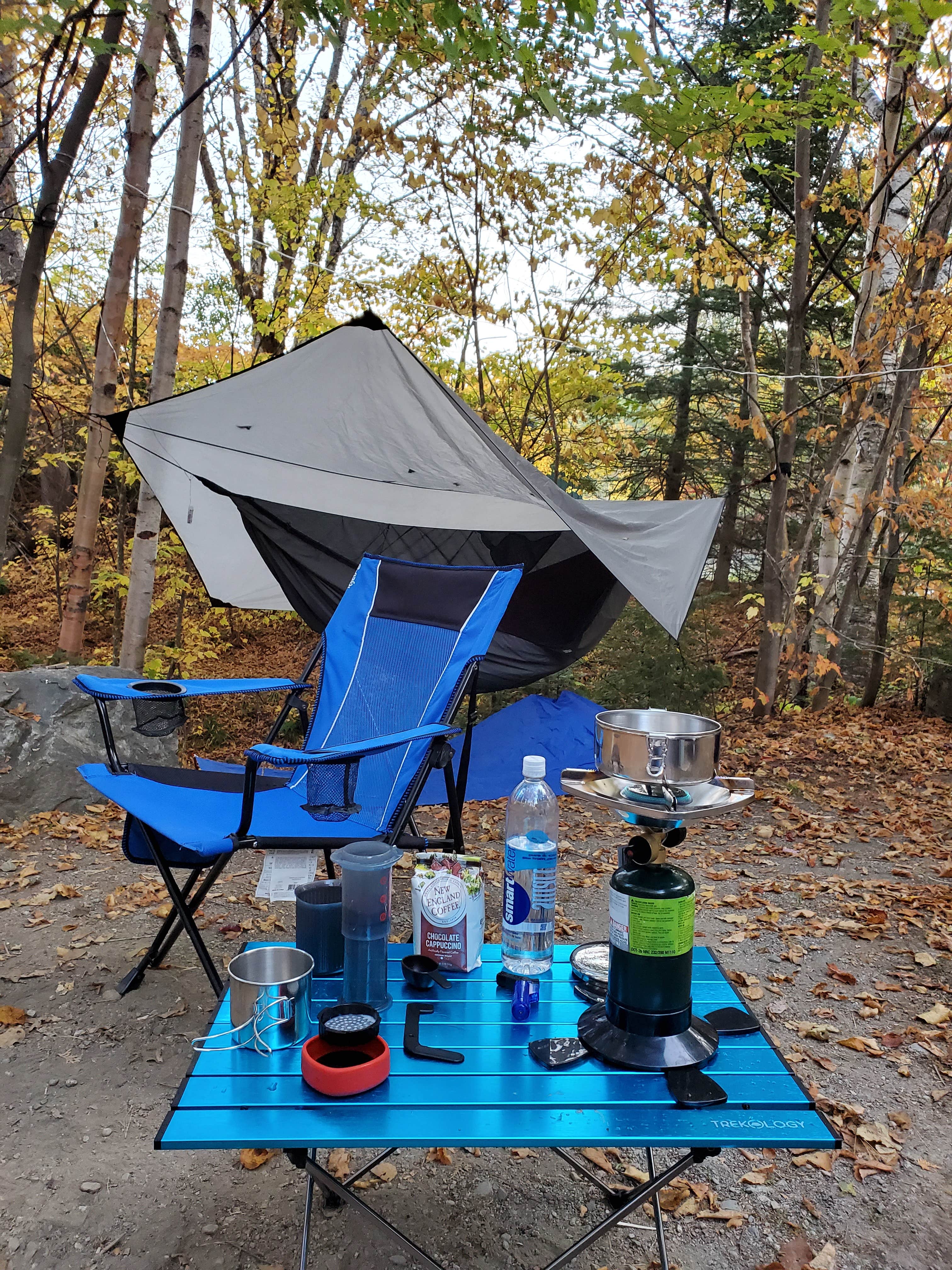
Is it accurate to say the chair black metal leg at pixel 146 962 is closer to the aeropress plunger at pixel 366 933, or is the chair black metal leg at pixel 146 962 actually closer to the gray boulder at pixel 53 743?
the aeropress plunger at pixel 366 933

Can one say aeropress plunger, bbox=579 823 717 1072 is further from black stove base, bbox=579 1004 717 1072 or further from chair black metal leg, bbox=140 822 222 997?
chair black metal leg, bbox=140 822 222 997

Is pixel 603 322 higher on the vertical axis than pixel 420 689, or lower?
higher

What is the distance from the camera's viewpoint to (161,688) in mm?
2078

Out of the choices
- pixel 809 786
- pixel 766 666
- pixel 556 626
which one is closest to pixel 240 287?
pixel 556 626

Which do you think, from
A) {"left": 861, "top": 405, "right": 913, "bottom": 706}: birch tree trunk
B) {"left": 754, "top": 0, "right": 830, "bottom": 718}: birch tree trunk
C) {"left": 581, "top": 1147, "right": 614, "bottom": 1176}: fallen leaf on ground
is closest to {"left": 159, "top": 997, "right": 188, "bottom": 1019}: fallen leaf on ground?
{"left": 581, "top": 1147, "right": 614, "bottom": 1176}: fallen leaf on ground

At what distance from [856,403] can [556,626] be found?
7.43 ft

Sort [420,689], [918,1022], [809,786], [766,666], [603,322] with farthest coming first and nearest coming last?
[603,322] → [766,666] → [809,786] → [420,689] → [918,1022]

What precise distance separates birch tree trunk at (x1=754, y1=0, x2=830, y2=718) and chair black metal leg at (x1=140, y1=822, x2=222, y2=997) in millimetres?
3795

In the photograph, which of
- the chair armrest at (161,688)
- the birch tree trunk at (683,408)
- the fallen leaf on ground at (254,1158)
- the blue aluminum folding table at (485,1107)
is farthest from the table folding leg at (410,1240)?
the birch tree trunk at (683,408)

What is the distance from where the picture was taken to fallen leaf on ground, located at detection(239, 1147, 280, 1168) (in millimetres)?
1415

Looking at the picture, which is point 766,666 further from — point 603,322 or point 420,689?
point 420,689

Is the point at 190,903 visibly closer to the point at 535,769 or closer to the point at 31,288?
the point at 535,769

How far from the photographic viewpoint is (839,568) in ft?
16.4

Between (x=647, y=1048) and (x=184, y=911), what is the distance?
1083mm
